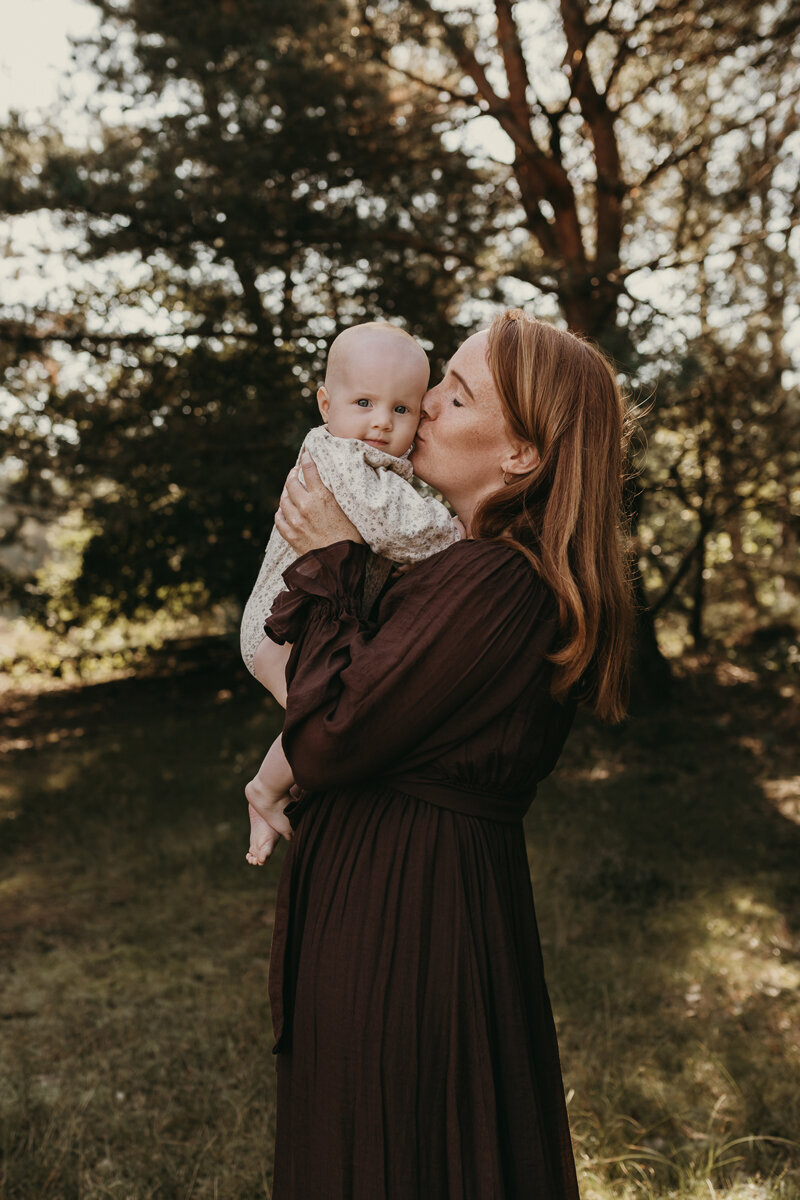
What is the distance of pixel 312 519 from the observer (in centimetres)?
162

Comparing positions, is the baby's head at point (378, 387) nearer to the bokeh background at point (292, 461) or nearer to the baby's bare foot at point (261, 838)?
the baby's bare foot at point (261, 838)

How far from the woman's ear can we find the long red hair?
2cm

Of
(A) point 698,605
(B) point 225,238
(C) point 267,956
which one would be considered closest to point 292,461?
(B) point 225,238

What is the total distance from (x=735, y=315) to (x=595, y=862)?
4909 millimetres

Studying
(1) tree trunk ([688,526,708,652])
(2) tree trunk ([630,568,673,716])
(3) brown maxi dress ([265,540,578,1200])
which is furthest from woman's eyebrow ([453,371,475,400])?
(1) tree trunk ([688,526,708,652])

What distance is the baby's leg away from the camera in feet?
5.88

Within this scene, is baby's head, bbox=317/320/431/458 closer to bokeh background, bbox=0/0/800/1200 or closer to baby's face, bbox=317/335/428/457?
baby's face, bbox=317/335/428/457

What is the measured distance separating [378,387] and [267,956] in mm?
3989

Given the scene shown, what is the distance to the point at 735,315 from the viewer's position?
8.38 metres

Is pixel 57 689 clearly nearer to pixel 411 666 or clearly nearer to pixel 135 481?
pixel 135 481

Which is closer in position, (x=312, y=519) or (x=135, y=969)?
(x=312, y=519)

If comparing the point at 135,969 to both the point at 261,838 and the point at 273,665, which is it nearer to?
the point at 261,838

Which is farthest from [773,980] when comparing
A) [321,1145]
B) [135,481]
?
[135,481]

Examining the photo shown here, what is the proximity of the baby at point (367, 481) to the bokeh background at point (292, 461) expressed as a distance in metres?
1.89
